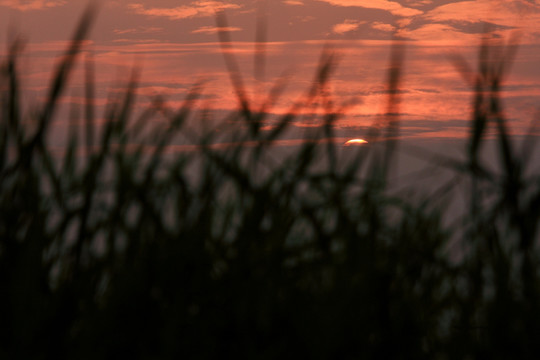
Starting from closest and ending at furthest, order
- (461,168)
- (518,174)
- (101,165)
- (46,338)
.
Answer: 1. (46,338)
2. (101,165)
3. (518,174)
4. (461,168)

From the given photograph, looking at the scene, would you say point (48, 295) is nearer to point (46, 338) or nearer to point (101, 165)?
point (46, 338)

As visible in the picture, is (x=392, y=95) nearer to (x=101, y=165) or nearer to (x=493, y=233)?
(x=493, y=233)

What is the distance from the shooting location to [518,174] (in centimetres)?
219

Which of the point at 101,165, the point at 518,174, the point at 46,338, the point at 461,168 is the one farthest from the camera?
the point at 461,168

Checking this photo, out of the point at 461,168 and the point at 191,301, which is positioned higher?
the point at 461,168

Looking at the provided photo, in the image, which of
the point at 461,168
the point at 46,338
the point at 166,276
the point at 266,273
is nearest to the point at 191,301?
the point at 166,276

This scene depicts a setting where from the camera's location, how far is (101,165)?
201 centimetres

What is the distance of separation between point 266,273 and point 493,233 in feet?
2.50

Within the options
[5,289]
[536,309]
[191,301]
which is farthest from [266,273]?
[536,309]

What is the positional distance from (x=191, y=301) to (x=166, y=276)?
0.10 meters

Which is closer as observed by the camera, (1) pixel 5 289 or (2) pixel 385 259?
(1) pixel 5 289

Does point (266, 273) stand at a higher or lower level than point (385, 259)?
higher

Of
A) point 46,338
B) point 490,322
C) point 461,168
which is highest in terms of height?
point 461,168

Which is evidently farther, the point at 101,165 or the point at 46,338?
the point at 101,165
